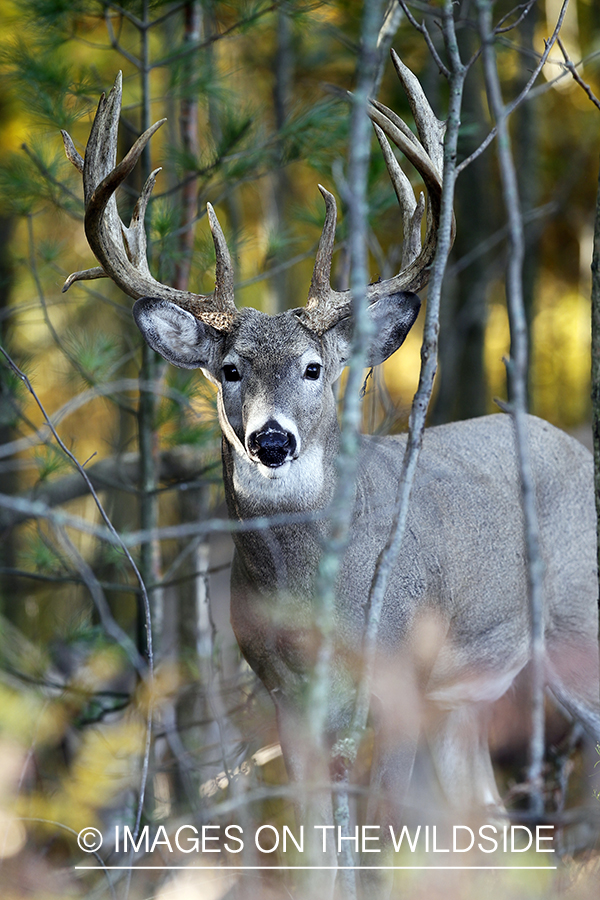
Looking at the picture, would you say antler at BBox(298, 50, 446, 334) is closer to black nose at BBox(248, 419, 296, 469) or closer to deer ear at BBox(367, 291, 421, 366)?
deer ear at BBox(367, 291, 421, 366)

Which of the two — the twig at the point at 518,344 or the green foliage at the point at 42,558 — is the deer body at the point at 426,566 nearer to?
the twig at the point at 518,344

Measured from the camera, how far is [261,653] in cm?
386

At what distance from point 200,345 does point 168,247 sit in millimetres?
1035

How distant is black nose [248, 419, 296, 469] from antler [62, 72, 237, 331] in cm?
78

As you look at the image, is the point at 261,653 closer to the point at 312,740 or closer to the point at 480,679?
→ the point at 480,679

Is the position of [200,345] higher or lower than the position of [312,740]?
higher

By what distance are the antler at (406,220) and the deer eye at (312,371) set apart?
7.8 inches

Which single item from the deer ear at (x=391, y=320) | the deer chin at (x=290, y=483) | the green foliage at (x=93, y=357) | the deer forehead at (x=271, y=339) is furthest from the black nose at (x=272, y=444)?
the green foliage at (x=93, y=357)

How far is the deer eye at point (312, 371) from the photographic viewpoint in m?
3.84

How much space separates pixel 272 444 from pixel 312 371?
0.56m

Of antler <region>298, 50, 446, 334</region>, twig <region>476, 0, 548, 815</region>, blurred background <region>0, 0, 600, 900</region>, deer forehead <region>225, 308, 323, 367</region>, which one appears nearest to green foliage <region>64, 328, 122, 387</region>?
blurred background <region>0, 0, 600, 900</region>

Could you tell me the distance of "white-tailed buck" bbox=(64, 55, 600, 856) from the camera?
146 inches

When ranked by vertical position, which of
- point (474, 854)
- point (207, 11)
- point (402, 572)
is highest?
point (207, 11)

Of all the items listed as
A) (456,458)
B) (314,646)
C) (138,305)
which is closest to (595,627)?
(456,458)
